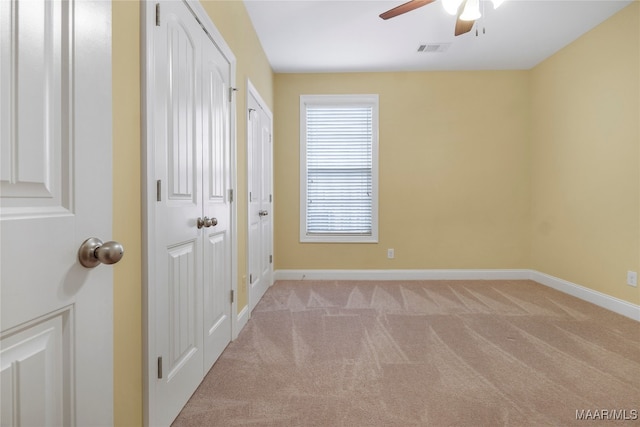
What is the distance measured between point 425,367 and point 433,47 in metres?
3.28

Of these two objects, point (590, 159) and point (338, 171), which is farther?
point (338, 171)

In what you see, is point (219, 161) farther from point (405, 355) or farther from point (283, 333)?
point (405, 355)

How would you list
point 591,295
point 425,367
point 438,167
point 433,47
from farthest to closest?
point 438,167 < point 433,47 < point 591,295 < point 425,367

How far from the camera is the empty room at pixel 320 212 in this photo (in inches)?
23.7

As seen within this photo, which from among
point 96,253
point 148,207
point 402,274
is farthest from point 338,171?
point 96,253

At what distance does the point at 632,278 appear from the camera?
288 centimetres

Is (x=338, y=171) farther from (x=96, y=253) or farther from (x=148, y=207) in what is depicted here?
(x=96, y=253)

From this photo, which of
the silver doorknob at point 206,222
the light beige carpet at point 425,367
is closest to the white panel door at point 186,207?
the silver doorknob at point 206,222

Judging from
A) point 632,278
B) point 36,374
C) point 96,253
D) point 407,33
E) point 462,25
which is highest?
point 407,33

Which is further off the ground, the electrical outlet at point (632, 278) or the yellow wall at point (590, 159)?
the yellow wall at point (590, 159)

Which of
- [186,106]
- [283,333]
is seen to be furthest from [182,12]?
[283,333]

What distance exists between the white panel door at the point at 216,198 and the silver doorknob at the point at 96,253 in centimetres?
124

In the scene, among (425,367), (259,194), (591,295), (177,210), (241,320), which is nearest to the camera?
(177,210)

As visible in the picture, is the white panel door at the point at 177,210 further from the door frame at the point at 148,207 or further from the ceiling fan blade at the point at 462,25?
the ceiling fan blade at the point at 462,25
